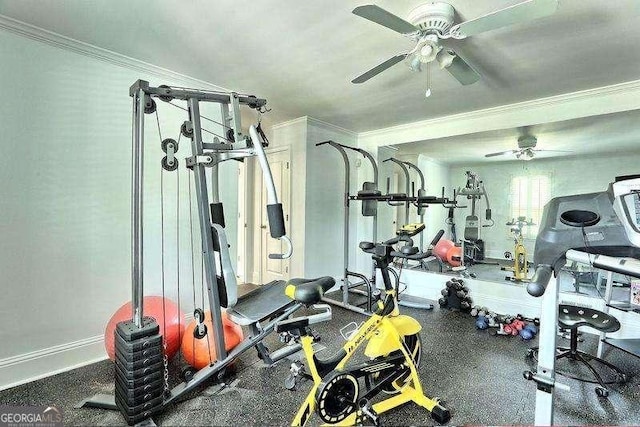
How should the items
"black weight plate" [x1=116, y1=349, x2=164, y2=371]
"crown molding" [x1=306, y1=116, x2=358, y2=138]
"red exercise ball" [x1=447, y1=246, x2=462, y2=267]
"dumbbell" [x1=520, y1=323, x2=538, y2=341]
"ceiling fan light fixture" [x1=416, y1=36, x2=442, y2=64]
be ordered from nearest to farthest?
1. "black weight plate" [x1=116, y1=349, x2=164, y2=371]
2. "ceiling fan light fixture" [x1=416, y1=36, x2=442, y2=64]
3. "dumbbell" [x1=520, y1=323, x2=538, y2=341]
4. "crown molding" [x1=306, y1=116, x2=358, y2=138]
5. "red exercise ball" [x1=447, y1=246, x2=462, y2=267]

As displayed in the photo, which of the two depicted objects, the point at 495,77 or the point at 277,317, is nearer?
the point at 277,317

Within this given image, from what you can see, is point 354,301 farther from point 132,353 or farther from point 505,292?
point 132,353

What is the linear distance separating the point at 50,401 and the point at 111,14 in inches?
96.7

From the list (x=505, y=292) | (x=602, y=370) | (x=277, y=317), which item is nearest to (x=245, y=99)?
(x=277, y=317)

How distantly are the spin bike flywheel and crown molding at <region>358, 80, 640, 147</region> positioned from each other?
329cm

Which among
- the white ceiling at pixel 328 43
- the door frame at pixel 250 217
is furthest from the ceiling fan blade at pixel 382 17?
the door frame at pixel 250 217

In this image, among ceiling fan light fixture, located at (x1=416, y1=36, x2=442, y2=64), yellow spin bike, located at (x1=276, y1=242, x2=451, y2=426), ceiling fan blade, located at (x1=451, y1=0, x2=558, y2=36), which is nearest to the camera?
ceiling fan blade, located at (x1=451, y1=0, x2=558, y2=36)

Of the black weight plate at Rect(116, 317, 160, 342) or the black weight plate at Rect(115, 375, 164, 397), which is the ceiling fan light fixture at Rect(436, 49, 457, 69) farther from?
the black weight plate at Rect(115, 375, 164, 397)

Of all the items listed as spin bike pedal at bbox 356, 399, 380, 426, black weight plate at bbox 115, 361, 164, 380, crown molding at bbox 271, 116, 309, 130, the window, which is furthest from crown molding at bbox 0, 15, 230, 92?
the window

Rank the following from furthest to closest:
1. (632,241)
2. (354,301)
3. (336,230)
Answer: (336,230)
(354,301)
(632,241)

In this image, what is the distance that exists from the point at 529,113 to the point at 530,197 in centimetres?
130

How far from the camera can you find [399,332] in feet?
6.05

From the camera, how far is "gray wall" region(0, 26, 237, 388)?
208 cm

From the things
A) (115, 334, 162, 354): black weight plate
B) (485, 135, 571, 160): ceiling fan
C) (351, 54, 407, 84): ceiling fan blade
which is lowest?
(115, 334, 162, 354): black weight plate
